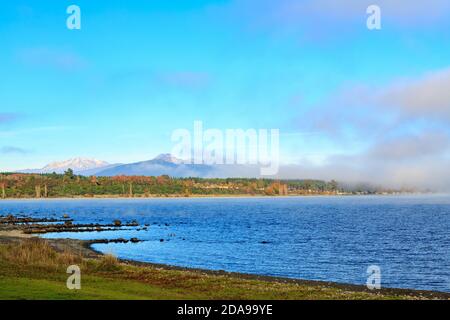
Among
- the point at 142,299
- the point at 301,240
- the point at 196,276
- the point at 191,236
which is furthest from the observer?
the point at 191,236

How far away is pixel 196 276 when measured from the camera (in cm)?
3844

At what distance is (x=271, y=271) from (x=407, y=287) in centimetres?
1357

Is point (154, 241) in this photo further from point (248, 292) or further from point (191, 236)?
point (248, 292)

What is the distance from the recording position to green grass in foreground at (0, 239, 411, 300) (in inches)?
980

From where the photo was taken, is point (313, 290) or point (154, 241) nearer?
point (313, 290)

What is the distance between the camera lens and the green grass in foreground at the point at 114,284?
24891mm

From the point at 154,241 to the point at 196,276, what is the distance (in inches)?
1844

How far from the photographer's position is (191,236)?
94875mm

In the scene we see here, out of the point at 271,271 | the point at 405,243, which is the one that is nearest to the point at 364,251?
the point at 405,243

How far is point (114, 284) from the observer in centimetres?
2980

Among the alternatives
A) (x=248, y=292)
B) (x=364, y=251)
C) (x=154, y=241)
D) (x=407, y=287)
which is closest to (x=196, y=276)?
(x=248, y=292)
